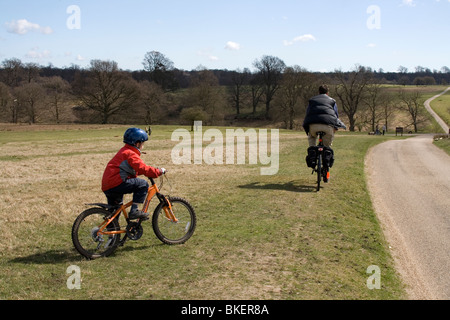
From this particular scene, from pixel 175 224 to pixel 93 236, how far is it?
1427mm

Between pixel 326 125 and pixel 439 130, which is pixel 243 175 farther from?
pixel 439 130

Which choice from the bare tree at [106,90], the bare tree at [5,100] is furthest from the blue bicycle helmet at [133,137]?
the bare tree at [5,100]

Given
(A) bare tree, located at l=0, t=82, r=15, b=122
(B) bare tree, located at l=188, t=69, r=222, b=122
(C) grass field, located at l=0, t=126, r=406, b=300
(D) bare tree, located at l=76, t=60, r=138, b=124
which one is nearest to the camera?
(C) grass field, located at l=0, t=126, r=406, b=300

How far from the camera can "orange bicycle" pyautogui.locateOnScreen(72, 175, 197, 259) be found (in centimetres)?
628

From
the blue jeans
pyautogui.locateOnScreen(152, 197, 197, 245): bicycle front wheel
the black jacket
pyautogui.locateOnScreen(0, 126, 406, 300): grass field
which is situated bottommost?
pyautogui.locateOnScreen(0, 126, 406, 300): grass field

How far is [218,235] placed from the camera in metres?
7.41

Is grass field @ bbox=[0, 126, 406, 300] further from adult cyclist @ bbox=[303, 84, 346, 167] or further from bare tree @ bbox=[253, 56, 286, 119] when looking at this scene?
bare tree @ bbox=[253, 56, 286, 119]

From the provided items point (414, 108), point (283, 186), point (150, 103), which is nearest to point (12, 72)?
point (150, 103)

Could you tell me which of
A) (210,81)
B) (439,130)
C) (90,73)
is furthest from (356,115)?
(90,73)

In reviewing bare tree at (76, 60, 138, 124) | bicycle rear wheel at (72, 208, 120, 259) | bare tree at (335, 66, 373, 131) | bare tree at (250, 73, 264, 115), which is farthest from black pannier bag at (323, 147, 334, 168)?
bare tree at (250, 73, 264, 115)

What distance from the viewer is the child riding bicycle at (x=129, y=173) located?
6562 mm

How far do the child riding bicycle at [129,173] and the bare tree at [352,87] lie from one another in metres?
77.1

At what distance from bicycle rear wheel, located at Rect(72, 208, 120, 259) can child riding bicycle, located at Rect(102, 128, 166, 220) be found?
1.17 feet
